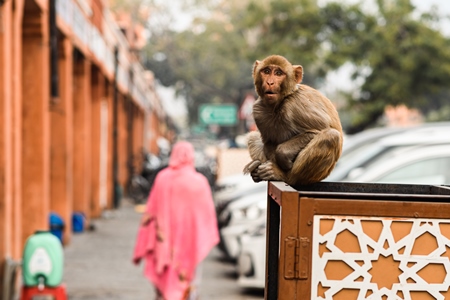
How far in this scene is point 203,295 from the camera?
8797 millimetres

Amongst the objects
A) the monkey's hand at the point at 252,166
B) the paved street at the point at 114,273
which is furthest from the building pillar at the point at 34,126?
Result: the monkey's hand at the point at 252,166

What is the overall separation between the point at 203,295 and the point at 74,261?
3.26 meters

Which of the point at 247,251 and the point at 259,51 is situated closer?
the point at 247,251

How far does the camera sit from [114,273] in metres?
10.3

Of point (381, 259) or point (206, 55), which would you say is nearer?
point (381, 259)

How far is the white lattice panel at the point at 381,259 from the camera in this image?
204 centimetres

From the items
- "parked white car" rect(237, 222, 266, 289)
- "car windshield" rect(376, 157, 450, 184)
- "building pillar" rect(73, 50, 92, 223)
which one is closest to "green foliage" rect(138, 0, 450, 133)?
"building pillar" rect(73, 50, 92, 223)

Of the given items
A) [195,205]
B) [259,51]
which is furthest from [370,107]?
[195,205]

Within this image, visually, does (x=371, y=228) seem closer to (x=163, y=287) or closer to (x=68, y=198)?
(x=163, y=287)

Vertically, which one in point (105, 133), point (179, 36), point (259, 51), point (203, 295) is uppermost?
point (179, 36)

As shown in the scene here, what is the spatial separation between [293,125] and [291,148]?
75mm

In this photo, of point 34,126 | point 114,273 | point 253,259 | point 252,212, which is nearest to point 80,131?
point 34,126

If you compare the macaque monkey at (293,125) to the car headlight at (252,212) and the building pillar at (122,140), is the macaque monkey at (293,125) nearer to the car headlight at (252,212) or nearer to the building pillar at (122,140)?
the car headlight at (252,212)

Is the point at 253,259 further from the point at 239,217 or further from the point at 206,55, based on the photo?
the point at 206,55
